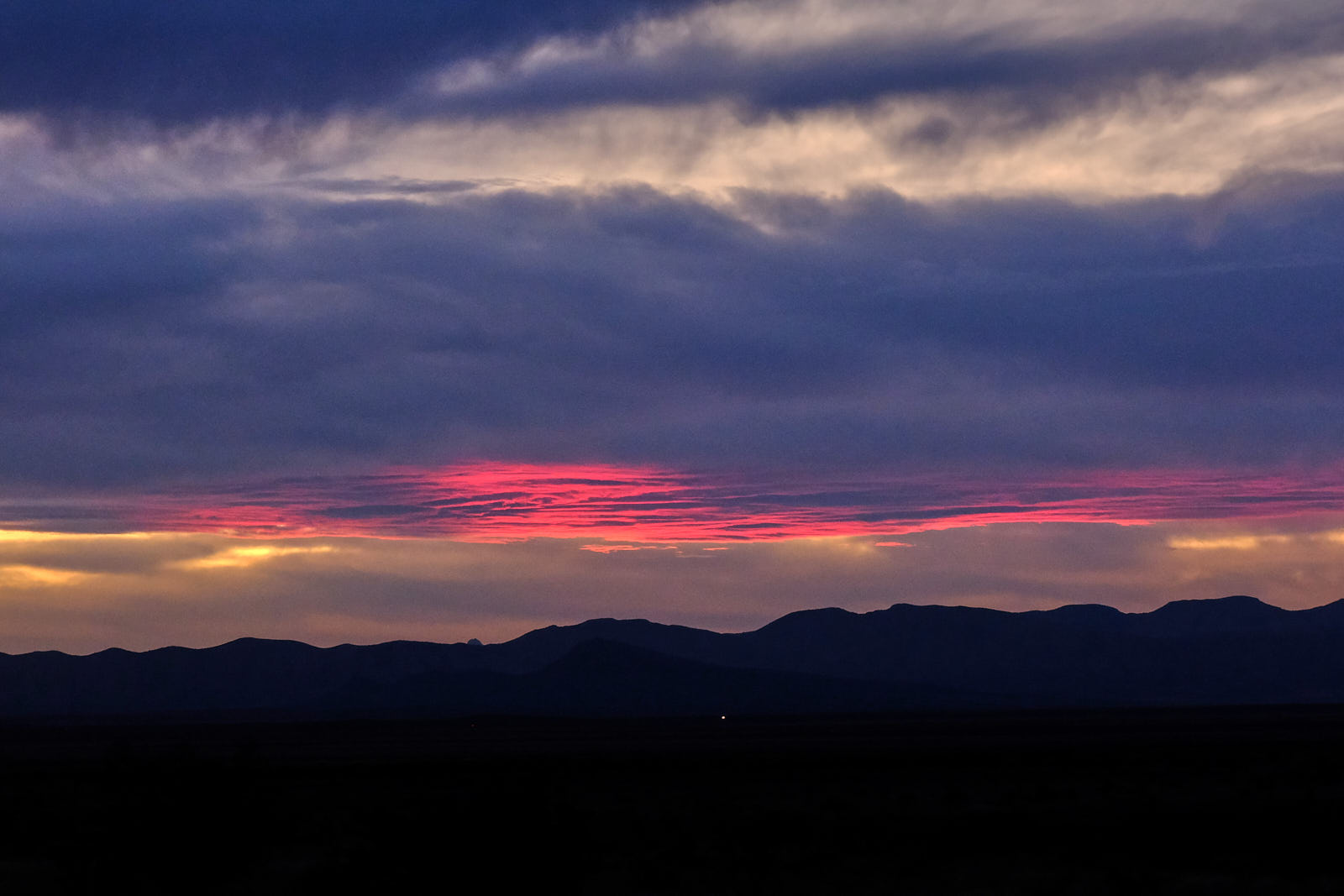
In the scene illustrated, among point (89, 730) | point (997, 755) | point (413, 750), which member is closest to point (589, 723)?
point (89, 730)

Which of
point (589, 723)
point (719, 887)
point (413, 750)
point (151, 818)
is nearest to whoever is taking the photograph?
point (151, 818)

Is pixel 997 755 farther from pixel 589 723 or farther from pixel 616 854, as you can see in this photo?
pixel 589 723

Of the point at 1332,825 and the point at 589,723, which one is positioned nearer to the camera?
the point at 1332,825

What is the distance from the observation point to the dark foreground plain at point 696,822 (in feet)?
78.5

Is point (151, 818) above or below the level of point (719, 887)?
above

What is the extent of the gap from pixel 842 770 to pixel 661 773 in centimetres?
855

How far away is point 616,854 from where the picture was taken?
3616 cm

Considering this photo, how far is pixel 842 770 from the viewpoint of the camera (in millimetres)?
65812

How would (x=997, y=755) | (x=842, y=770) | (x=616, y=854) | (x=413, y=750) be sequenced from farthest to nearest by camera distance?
1. (x=413, y=750)
2. (x=997, y=755)
3. (x=842, y=770)
4. (x=616, y=854)

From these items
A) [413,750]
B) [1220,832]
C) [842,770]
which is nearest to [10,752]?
[413,750]

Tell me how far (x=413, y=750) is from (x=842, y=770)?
42.1 m

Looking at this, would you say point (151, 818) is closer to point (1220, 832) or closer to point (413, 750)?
point (1220, 832)

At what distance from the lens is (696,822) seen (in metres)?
42.8

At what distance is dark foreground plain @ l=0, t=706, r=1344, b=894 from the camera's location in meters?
23.9
